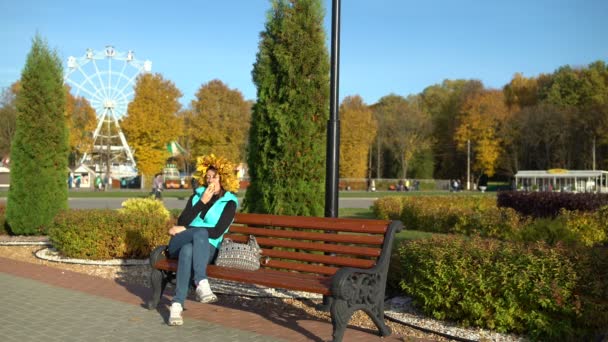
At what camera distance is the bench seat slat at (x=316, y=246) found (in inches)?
229

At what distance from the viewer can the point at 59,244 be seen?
416 inches

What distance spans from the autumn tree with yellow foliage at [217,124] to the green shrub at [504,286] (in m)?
51.9

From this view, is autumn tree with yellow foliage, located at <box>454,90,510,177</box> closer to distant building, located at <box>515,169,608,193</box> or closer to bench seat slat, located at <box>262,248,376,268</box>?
distant building, located at <box>515,169,608,193</box>

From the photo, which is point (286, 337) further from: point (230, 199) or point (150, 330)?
point (230, 199)

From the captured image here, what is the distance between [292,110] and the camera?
8.27 m

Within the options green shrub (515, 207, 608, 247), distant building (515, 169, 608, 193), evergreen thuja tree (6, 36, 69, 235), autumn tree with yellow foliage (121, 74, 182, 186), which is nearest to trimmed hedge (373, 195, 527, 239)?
green shrub (515, 207, 608, 247)

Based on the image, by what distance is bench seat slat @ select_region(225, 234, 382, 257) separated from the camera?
582cm

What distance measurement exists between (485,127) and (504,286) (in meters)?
67.1

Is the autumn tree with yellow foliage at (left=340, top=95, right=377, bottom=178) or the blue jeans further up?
A: the autumn tree with yellow foliage at (left=340, top=95, right=377, bottom=178)

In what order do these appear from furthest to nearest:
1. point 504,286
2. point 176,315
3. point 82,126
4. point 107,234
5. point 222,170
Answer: point 82,126
point 107,234
point 222,170
point 176,315
point 504,286

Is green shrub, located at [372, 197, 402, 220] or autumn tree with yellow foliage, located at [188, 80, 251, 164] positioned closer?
green shrub, located at [372, 197, 402, 220]

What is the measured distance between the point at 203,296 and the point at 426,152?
243ft

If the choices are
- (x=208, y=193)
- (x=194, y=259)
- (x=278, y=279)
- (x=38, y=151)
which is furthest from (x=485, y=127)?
(x=278, y=279)

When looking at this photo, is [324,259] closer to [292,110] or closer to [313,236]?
[313,236]
